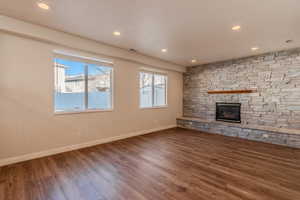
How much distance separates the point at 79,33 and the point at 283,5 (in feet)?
12.4

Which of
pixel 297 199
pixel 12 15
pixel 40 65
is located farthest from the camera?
pixel 40 65

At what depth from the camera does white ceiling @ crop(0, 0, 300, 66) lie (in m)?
2.13

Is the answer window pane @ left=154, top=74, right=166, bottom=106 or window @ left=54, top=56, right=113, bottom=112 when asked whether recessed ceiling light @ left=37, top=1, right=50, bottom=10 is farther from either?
window pane @ left=154, top=74, right=166, bottom=106

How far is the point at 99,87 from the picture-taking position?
3951mm

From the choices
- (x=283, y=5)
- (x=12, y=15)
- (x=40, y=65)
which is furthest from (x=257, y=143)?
(x=12, y=15)

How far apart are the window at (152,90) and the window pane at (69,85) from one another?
2035 mm

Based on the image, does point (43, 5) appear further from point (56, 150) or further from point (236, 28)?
point (236, 28)

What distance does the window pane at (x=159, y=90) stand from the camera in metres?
5.55

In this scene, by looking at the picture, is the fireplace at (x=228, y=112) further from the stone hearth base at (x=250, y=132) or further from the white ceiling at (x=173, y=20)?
the white ceiling at (x=173, y=20)

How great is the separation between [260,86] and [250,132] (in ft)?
5.02

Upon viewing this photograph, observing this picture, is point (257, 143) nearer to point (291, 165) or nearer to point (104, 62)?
point (291, 165)

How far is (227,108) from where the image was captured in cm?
518

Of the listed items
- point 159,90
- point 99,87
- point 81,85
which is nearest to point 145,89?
point 159,90

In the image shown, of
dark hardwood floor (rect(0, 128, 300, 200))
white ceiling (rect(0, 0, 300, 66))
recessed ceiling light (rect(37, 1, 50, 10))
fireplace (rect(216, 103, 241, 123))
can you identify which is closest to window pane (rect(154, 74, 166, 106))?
white ceiling (rect(0, 0, 300, 66))
